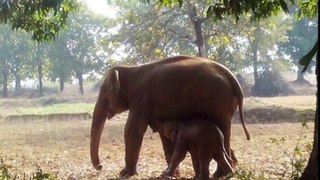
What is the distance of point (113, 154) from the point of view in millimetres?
10188

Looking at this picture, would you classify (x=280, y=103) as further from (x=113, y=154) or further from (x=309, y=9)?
(x=309, y=9)

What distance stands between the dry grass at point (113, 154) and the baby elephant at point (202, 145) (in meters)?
0.50

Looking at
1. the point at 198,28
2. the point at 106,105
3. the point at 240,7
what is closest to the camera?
the point at 240,7

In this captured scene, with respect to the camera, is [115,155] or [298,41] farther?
[298,41]

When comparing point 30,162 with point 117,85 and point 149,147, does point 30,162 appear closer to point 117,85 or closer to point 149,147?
point 117,85

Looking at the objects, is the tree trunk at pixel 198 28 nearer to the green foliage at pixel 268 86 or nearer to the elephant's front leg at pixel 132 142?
the elephant's front leg at pixel 132 142

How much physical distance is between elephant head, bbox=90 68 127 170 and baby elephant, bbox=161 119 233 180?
1.43 metres

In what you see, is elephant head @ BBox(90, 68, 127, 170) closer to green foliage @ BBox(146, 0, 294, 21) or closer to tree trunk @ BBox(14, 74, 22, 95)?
green foliage @ BBox(146, 0, 294, 21)

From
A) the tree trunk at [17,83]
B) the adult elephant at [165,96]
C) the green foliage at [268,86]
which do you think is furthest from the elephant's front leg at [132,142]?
the tree trunk at [17,83]

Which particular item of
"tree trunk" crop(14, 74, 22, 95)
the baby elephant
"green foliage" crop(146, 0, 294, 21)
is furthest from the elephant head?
"tree trunk" crop(14, 74, 22, 95)

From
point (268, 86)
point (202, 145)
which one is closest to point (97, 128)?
point (202, 145)

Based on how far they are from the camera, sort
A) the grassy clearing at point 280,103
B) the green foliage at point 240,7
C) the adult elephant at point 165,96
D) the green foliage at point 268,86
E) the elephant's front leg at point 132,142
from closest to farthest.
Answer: the green foliage at point 240,7 < the adult elephant at point 165,96 < the elephant's front leg at point 132,142 < the grassy clearing at point 280,103 < the green foliage at point 268,86

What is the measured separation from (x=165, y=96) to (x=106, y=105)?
1229 millimetres

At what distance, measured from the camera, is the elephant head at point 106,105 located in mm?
7219
